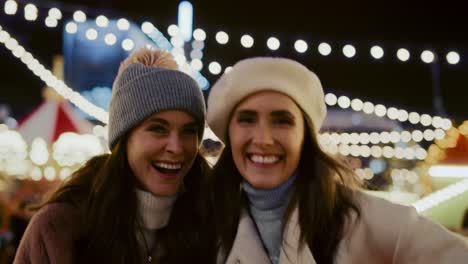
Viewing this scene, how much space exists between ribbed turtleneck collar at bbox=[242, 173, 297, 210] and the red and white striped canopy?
6944 millimetres

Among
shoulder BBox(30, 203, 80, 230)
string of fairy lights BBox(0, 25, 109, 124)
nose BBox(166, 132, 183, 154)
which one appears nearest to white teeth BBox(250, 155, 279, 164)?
nose BBox(166, 132, 183, 154)

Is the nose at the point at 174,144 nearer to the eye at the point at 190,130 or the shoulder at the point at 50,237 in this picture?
the eye at the point at 190,130

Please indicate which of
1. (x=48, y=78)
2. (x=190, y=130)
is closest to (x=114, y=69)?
(x=48, y=78)

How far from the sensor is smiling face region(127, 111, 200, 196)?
8.78 feet

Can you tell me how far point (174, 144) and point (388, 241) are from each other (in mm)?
1103

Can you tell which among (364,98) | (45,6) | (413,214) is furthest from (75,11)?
(364,98)

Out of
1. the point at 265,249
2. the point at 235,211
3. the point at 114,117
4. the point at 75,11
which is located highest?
the point at 75,11

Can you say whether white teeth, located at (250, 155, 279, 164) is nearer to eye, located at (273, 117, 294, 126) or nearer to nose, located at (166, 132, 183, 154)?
eye, located at (273, 117, 294, 126)

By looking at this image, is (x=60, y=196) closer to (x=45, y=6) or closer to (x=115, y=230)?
(x=115, y=230)

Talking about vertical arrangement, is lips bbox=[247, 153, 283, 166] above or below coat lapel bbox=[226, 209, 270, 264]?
above

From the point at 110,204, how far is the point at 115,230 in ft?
0.44

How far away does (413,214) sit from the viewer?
2.31 meters

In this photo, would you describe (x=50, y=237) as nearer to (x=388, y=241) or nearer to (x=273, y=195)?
(x=273, y=195)

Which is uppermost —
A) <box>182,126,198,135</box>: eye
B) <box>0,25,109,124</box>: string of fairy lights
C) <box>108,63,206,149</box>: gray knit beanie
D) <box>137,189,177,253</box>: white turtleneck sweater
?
<box>0,25,109,124</box>: string of fairy lights
